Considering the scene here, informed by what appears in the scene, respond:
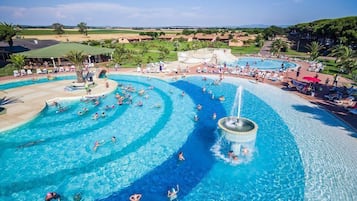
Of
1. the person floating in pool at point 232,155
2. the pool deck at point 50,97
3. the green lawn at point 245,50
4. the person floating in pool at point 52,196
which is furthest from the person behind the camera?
the green lawn at point 245,50

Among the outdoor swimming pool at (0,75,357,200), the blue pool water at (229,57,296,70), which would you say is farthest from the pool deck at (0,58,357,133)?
the blue pool water at (229,57,296,70)

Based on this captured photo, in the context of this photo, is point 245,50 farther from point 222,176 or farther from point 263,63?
point 222,176

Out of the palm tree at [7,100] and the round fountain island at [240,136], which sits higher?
the palm tree at [7,100]

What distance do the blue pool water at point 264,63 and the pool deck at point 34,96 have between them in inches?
1095

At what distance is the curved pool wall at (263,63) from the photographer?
41875 millimetres

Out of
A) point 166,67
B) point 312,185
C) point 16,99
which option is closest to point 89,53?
point 166,67

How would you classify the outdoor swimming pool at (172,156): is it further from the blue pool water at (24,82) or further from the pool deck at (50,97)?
the blue pool water at (24,82)

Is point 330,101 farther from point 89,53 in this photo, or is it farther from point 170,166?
point 89,53

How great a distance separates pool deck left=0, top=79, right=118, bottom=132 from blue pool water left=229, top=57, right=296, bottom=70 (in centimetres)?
2782

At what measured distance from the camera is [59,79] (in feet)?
107

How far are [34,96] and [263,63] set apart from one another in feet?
133

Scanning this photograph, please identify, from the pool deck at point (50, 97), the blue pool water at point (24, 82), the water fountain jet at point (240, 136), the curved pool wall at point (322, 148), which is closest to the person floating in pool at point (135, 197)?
the water fountain jet at point (240, 136)

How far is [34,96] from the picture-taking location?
942 inches

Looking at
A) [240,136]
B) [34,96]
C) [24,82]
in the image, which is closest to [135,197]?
[240,136]
